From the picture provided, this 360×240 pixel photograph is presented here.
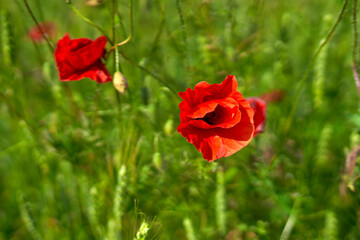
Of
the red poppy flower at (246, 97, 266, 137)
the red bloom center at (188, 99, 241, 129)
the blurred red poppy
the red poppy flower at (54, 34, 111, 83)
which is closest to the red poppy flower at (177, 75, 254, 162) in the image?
the red bloom center at (188, 99, 241, 129)

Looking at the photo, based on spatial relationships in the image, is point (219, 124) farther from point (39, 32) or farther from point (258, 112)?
point (39, 32)

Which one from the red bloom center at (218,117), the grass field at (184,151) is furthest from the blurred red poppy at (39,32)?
the red bloom center at (218,117)

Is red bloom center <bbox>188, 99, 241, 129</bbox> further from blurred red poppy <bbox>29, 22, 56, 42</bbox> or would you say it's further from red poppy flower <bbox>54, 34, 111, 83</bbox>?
blurred red poppy <bbox>29, 22, 56, 42</bbox>

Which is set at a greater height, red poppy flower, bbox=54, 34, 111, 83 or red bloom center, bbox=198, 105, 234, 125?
red poppy flower, bbox=54, 34, 111, 83

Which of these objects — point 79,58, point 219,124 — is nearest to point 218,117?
point 219,124

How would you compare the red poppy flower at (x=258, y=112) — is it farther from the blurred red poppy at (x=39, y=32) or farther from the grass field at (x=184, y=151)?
the blurred red poppy at (x=39, y=32)

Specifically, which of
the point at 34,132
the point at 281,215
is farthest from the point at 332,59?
the point at 34,132
